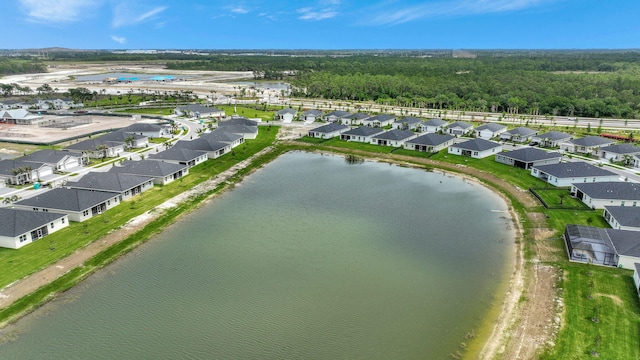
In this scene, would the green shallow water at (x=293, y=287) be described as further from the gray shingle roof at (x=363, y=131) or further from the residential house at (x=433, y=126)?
the residential house at (x=433, y=126)

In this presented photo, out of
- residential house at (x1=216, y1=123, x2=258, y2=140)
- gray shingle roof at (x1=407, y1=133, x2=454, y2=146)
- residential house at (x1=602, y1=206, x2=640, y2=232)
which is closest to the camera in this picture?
residential house at (x1=602, y1=206, x2=640, y2=232)

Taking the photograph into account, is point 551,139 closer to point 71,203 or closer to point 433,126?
point 433,126

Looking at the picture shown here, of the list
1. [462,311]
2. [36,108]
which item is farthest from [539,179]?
[36,108]

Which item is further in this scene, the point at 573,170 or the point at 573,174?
the point at 573,170

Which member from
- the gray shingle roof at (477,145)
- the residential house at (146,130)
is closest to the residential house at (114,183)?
the residential house at (146,130)

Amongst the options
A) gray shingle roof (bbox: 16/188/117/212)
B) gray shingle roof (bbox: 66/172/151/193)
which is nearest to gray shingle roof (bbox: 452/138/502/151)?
gray shingle roof (bbox: 66/172/151/193)

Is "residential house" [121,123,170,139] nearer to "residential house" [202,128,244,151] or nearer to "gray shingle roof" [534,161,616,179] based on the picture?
"residential house" [202,128,244,151]

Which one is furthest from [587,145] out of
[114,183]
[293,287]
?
[114,183]
